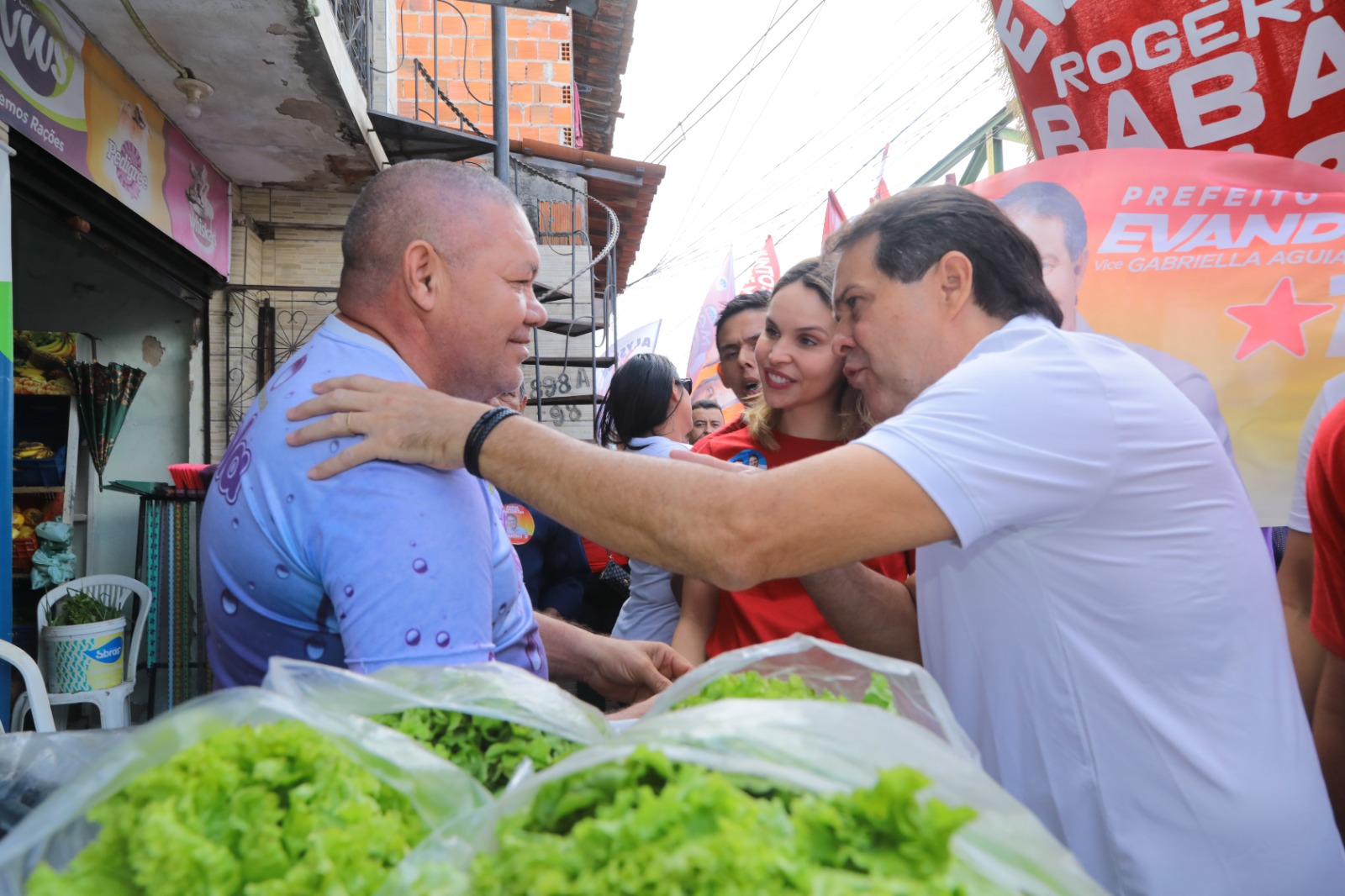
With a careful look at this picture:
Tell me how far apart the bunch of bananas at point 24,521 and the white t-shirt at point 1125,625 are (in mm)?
6517

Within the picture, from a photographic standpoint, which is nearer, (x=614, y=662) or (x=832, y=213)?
(x=614, y=662)

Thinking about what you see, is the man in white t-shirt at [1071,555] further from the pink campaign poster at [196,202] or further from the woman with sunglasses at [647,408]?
the pink campaign poster at [196,202]

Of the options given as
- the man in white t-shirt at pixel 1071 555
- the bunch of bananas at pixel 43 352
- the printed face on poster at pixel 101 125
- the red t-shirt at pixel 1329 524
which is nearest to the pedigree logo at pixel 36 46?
the printed face on poster at pixel 101 125

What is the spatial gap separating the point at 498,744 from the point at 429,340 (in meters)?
1.10

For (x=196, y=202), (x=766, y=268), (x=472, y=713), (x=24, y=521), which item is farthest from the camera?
(x=766, y=268)

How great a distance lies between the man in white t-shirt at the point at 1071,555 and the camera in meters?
1.37

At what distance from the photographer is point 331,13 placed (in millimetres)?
5734

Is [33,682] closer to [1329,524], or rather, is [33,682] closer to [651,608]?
[651,608]

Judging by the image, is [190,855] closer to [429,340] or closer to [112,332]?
[429,340]

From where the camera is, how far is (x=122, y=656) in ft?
18.4

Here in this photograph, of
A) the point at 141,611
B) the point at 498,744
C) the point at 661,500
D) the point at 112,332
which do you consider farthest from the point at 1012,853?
the point at 112,332

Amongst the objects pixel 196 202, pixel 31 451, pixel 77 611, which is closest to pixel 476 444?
pixel 77 611

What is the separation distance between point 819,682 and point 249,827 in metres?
0.65

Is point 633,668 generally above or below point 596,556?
above
